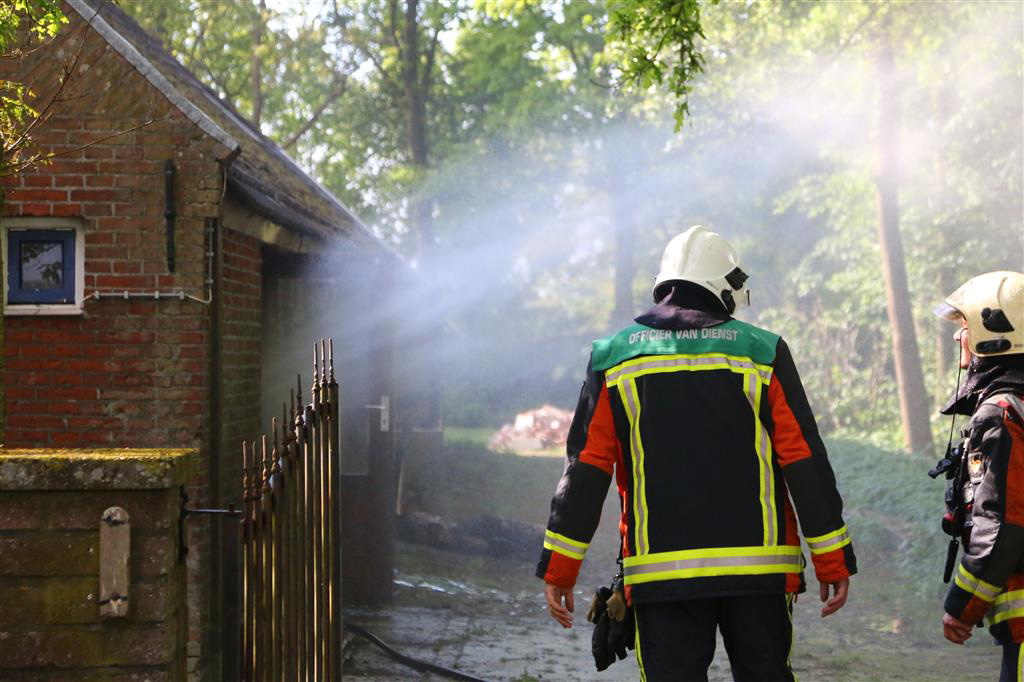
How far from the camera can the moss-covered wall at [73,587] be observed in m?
3.62

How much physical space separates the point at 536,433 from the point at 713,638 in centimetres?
2252

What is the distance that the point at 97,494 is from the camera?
3.62 m

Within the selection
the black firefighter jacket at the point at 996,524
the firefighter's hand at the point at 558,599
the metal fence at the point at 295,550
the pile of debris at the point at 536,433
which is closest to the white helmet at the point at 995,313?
the black firefighter jacket at the point at 996,524

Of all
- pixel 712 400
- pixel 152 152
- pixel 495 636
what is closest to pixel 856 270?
pixel 495 636

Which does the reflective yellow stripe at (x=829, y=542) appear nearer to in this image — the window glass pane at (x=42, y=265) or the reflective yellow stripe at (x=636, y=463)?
the reflective yellow stripe at (x=636, y=463)

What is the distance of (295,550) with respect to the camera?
4.50m

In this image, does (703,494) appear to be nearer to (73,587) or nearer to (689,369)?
(689,369)

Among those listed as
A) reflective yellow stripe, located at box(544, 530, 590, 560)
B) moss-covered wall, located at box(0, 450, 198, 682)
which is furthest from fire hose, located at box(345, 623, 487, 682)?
moss-covered wall, located at box(0, 450, 198, 682)

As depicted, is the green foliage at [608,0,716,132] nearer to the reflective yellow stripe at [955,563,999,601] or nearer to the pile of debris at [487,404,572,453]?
the reflective yellow stripe at [955,563,999,601]

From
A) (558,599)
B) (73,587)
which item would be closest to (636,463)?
(558,599)

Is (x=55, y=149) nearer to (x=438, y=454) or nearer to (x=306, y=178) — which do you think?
(x=306, y=178)

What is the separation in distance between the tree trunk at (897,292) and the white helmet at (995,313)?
14.7 meters

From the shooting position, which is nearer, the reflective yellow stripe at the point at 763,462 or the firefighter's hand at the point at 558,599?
the reflective yellow stripe at the point at 763,462

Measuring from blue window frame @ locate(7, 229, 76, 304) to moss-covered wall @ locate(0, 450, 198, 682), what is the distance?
3.61 meters
